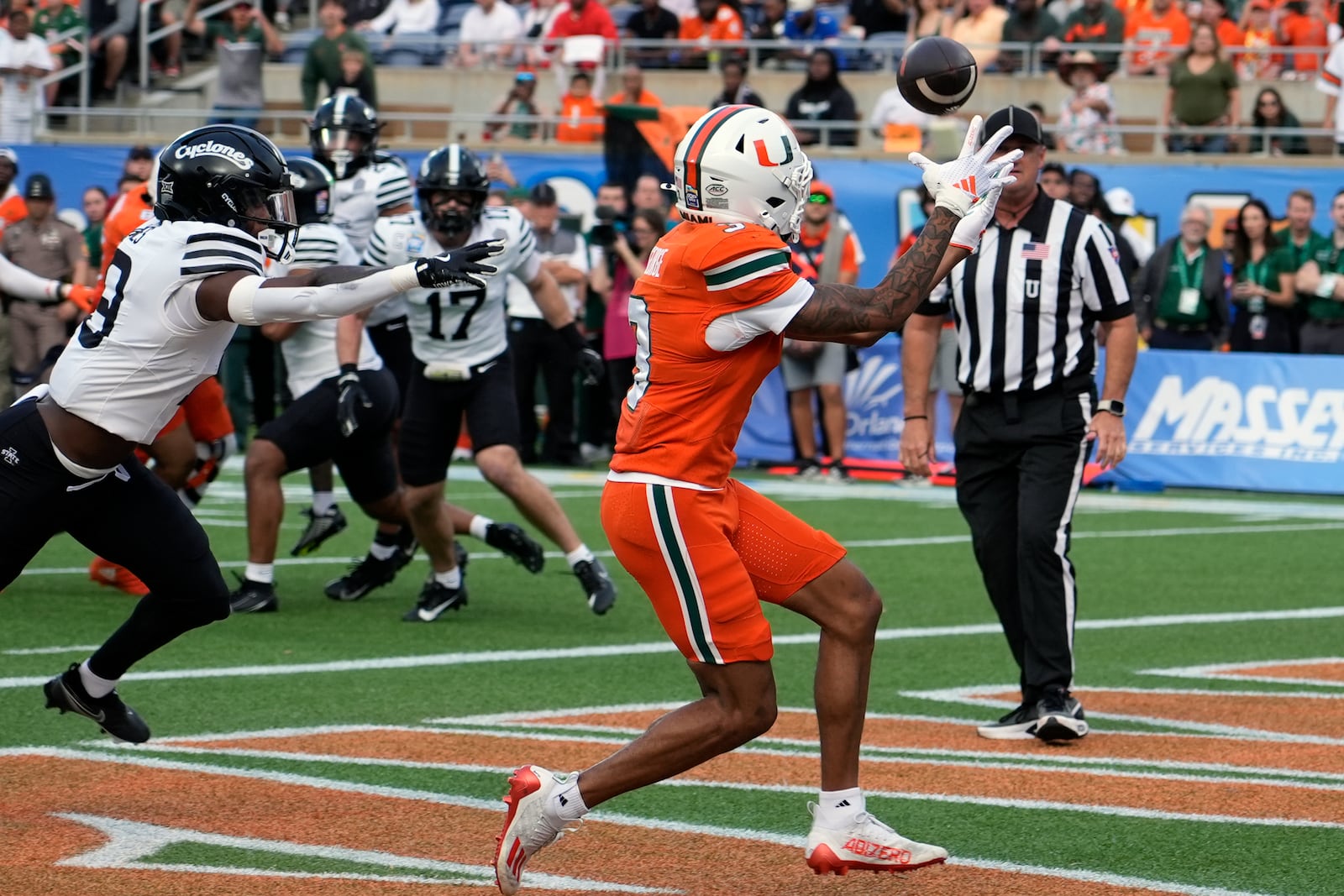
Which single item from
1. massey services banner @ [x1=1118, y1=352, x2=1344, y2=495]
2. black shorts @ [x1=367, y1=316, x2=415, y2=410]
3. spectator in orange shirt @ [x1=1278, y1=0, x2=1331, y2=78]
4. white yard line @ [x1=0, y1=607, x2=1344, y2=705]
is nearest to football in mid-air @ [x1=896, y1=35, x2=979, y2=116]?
white yard line @ [x1=0, y1=607, x2=1344, y2=705]

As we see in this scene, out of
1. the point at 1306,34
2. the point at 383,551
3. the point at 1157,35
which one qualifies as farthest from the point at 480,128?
the point at 383,551

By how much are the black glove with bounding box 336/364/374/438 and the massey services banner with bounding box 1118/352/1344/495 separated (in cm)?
767

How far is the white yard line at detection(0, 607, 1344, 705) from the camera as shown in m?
7.18

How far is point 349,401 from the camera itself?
8.06 m

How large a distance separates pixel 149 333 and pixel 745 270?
5.39 ft

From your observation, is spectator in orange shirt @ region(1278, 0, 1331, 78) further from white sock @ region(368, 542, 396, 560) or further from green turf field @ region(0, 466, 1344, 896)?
white sock @ region(368, 542, 396, 560)

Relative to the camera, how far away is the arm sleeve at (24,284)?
735 cm

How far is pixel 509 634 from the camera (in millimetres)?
8250

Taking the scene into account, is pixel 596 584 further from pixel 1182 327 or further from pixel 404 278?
pixel 1182 327

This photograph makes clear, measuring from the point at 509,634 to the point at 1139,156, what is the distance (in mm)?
10151

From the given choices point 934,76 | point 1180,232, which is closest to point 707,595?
point 934,76

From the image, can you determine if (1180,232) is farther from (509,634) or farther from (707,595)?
(707,595)

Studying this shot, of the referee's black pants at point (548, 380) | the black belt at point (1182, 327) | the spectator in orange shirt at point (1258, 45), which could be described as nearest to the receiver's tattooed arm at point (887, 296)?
the referee's black pants at point (548, 380)

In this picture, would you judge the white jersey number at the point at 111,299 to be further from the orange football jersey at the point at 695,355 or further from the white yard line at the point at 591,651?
the white yard line at the point at 591,651
